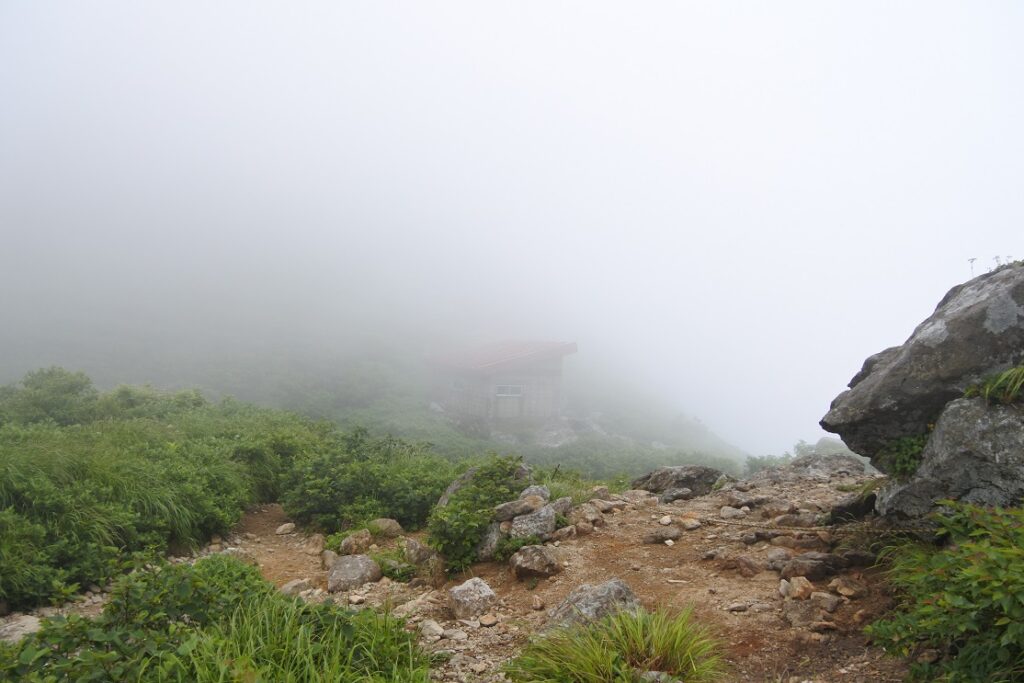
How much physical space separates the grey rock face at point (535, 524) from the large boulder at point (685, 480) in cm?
247

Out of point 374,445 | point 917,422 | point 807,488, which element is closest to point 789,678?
point 917,422

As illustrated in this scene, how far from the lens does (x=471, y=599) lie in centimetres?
506

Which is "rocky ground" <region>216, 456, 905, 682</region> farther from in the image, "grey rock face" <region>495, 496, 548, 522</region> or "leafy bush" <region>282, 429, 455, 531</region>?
"grey rock face" <region>495, 496, 548, 522</region>

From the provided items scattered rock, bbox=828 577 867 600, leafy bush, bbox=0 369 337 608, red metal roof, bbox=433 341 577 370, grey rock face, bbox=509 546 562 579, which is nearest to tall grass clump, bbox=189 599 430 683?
leafy bush, bbox=0 369 337 608

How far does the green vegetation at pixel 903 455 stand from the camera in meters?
4.78

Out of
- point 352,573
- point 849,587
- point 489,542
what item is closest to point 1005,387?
point 849,587

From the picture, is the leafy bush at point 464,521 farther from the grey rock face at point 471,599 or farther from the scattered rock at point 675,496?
the scattered rock at point 675,496

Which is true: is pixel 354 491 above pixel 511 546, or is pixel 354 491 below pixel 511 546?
below

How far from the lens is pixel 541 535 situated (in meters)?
6.42

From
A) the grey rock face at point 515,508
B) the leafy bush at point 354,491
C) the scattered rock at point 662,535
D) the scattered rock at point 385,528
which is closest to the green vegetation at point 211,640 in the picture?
the grey rock face at point 515,508

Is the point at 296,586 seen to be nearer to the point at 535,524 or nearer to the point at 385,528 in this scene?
the point at 385,528

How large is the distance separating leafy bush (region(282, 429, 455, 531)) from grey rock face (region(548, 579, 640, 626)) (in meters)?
4.03

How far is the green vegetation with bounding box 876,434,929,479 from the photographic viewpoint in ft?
15.7

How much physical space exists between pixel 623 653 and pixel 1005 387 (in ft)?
10.9
